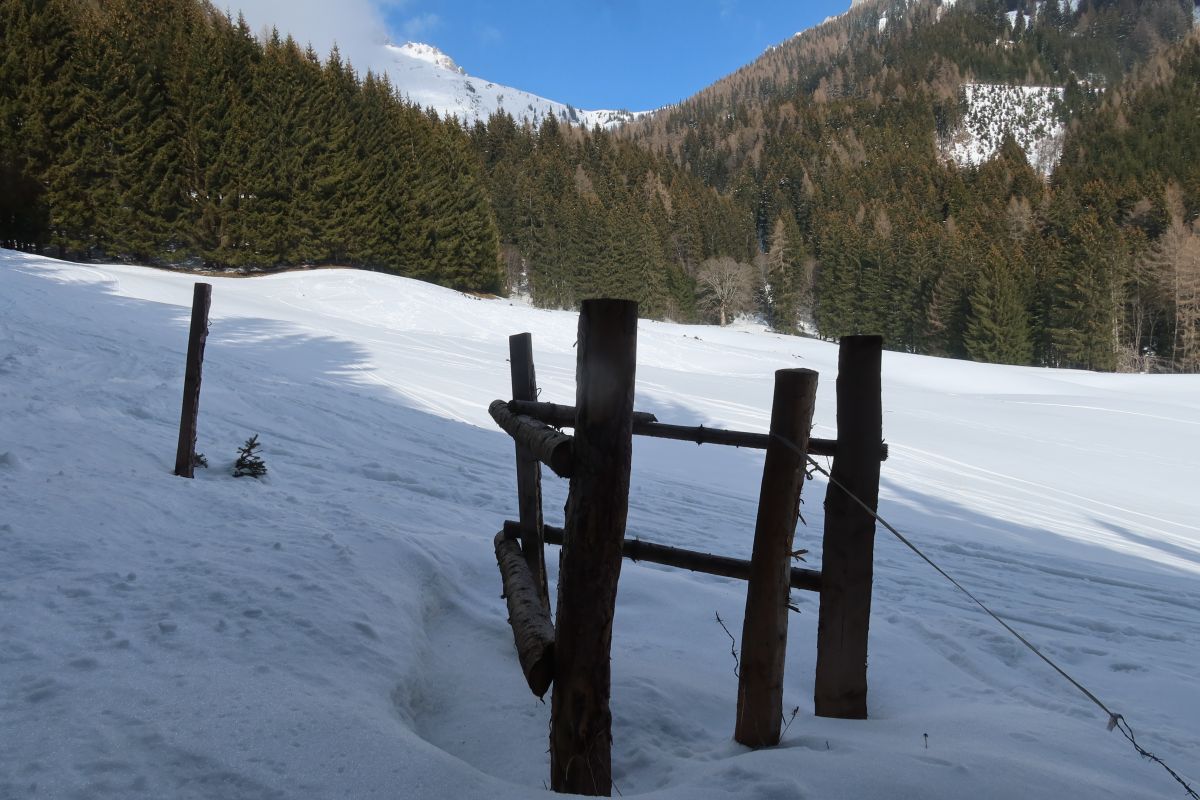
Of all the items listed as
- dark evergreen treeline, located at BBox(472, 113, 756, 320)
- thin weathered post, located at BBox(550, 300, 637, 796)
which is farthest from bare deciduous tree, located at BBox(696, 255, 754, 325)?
thin weathered post, located at BBox(550, 300, 637, 796)

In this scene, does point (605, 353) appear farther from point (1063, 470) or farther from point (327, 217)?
point (327, 217)

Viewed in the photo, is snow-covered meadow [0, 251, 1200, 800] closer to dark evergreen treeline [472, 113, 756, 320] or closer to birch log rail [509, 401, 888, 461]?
birch log rail [509, 401, 888, 461]

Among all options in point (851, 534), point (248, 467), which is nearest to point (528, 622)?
point (851, 534)

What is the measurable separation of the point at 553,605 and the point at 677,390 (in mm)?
12528

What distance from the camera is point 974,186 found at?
79.0m

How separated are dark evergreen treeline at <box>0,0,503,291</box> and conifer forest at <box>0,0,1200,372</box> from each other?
4.6 inches

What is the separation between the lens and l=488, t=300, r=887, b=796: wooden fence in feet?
7.27

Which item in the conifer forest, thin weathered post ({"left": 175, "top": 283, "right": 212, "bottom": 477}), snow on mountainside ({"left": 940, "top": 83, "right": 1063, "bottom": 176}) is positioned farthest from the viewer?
snow on mountainside ({"left": 940, "top": 83, "right": 1063, "bottom": 176})

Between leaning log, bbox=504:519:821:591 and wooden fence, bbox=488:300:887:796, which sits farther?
leaning log, bbox=504:519:821:591

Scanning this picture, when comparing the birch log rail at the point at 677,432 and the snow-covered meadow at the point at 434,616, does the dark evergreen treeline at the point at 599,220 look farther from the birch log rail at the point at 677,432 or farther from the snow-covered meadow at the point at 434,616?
the birch log rail at the point at 677,432

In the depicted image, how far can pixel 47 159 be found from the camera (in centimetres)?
2816

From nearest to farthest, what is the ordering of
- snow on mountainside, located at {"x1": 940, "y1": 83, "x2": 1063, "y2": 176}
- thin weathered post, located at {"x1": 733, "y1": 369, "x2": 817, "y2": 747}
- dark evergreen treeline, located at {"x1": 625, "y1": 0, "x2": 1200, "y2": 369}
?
thin weathered post, located at {"x1": 733, "y1": 369, "x2": 817, "y2": 747}
dark evergreen treeline, located at {"x1": 625, "y1": 0, "x2": 1200, "y2": 369}
snow on mountainside, located at {"x1": 940, "y1": 83, "x2": 1063, "y2": 176}

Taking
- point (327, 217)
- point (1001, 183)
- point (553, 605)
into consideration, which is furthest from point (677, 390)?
point (1001, 183)

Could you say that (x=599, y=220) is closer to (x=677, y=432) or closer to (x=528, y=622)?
(x=677, y=432)
